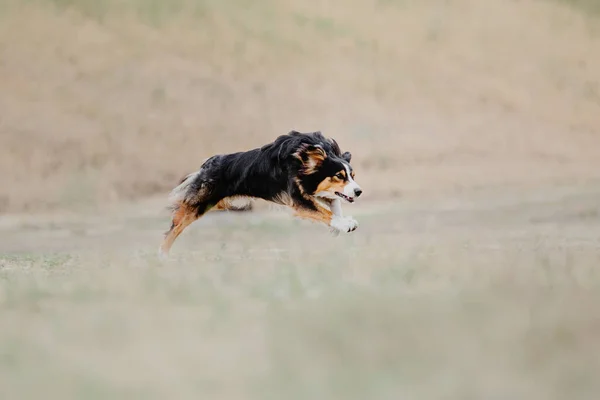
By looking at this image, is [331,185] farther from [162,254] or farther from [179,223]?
[162,254]

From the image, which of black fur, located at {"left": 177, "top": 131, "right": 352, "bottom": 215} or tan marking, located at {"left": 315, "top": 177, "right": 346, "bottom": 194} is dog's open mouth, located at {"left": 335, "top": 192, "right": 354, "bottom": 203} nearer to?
tan marking, located at {"left": 315, "top": 177, "right": 346, "bottom": 194}

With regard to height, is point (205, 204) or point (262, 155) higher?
point (262, 155)

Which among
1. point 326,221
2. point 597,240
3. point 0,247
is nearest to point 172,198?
point 326,221

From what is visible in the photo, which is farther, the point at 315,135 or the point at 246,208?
the point at 246,208

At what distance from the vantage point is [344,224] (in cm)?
525

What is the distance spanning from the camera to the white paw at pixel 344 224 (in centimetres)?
523

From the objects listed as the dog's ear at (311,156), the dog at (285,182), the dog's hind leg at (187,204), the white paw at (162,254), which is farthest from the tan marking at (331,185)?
the white paw at (162,254)

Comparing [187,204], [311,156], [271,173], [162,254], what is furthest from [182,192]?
[311,156]

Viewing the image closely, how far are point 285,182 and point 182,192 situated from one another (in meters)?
0.82

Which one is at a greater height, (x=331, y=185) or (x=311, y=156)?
(x=311, y=156)

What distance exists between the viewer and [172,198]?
5.94m

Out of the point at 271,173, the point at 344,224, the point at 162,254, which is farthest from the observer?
the point at 162,254

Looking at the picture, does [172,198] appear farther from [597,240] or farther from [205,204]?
[597,240]

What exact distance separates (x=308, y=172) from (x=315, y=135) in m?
0.26
